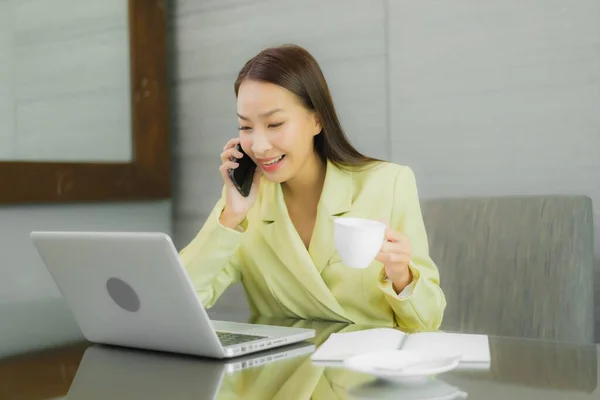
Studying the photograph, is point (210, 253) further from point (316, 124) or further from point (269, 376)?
point (269, 376)

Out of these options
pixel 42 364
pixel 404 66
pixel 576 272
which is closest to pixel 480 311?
pixel 576 272

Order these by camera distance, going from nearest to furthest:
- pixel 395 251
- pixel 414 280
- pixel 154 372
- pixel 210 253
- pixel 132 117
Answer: pixel 154 372
pixel 395 251
pixel 414 280
pixel 210 253
pixel 132 117

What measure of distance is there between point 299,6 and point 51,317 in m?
1.46

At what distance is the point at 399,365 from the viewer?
96 cm

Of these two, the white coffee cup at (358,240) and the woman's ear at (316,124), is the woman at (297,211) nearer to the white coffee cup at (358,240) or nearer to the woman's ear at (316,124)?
the woman's ear at (316,124)

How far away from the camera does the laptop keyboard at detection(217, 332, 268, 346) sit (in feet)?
4.04

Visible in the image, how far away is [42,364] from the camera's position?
4.08 feet

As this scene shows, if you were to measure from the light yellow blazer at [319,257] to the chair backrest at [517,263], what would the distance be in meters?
0.24

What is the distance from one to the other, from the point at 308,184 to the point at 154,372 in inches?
32.4

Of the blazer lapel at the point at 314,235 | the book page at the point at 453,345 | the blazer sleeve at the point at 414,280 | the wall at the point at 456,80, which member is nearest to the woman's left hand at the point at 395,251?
the blazer sleeve at the point at 414,280

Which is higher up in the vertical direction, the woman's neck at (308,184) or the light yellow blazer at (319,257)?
the woman's neck at (308,184)

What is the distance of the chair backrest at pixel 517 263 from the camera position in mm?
1753

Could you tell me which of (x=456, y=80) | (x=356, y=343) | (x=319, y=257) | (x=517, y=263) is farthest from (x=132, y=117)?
(x=356, y=343)

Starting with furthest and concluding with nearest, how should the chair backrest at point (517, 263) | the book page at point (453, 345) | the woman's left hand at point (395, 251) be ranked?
the chair backrest at point (517, 263), the woman's left hand at point (395, 251), the book page at point (453, 345)
